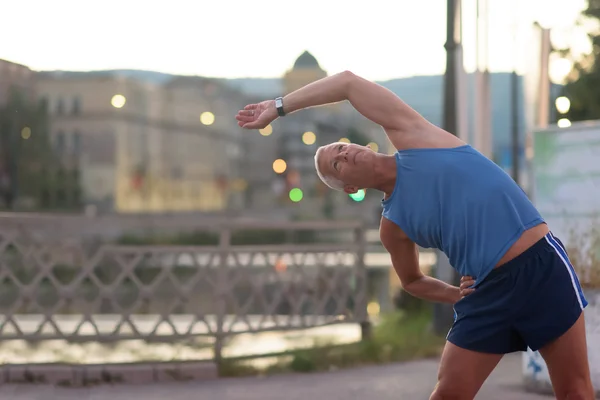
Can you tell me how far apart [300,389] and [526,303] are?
14.7 feet

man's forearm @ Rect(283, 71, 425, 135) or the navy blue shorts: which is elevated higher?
man's forearm @ Rect(283, 71, 425, 135)

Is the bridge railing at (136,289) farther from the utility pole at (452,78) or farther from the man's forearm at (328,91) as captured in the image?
the man's forearm at (328,91)

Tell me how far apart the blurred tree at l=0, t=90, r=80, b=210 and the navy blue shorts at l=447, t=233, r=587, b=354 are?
68685 millimetres

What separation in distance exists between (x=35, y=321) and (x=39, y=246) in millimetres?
701

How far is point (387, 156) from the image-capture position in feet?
11.8

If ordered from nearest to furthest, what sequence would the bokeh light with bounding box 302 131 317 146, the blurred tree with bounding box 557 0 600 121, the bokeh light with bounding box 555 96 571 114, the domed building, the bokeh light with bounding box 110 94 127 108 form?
the bokeh light with bounding box 555 96 571 114 < the blurred tree with bounding box 557 0 600 121 < the bokeh light with bounding box 110 94 127 108 < the bokeh light with bounding box 302 131 317 146 < the domed building

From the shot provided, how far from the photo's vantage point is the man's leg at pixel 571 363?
348 centimetres

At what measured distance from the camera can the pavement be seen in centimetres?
739

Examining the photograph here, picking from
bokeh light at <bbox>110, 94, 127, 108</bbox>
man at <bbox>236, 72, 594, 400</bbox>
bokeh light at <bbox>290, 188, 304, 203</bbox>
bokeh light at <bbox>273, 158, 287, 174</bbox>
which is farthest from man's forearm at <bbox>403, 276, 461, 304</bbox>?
bokeh light at <bbox>273, 158, 287, 174</bbox>

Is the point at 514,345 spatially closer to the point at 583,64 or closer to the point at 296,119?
the point at 583,64

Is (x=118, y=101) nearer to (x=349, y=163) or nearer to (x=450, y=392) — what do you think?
(x=349, y=163)

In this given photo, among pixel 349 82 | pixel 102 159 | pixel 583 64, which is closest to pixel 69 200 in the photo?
pixel 102 159

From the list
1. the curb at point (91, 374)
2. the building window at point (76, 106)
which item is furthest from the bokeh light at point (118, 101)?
the curb at point (91, 374)

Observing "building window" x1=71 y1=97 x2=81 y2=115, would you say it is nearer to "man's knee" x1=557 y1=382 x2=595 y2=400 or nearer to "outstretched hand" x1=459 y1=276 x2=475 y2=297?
"outstretched hand" x1=459 y1=276 x2=475 y2=297
